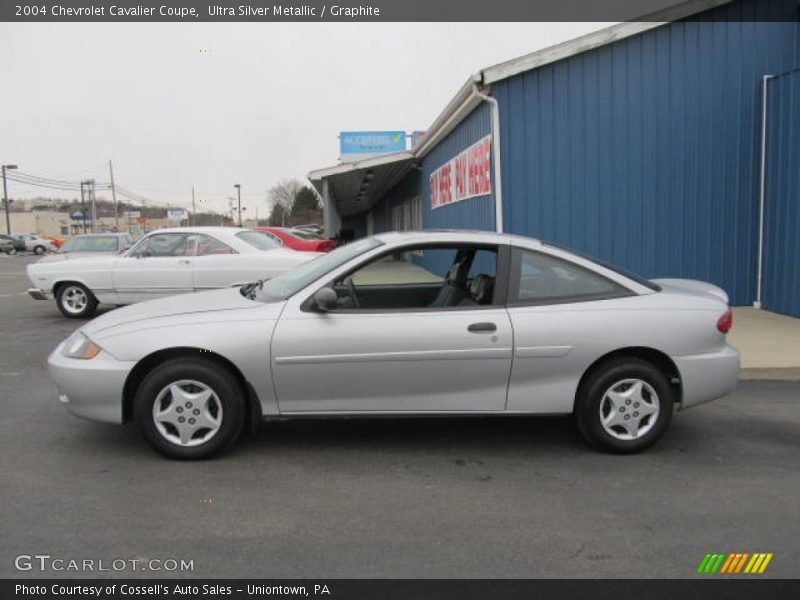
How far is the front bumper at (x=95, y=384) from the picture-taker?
4.18 meters

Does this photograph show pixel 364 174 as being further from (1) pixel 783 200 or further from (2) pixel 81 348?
(2) pixel 81 348

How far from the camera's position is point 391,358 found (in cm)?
422

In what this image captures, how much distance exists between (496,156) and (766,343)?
4593mm

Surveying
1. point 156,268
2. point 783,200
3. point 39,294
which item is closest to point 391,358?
point 156,268

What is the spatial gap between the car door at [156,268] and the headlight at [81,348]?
5.82 m

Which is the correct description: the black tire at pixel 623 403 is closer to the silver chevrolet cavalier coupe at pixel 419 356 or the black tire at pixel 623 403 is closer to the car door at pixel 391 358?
the silver chevrolet cavalier coupe at pixel 419 356

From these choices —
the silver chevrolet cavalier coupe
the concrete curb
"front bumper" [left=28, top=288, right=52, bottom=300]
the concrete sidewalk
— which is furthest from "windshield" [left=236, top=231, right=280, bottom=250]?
the concrete curb

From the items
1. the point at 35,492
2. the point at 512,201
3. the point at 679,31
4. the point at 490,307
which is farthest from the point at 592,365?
the point at 679,31

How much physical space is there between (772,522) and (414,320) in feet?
7.48

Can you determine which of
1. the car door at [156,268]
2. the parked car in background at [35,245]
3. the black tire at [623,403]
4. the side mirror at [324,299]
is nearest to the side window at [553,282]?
the black tire at [623,403]

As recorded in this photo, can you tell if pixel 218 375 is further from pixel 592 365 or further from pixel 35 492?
pixel 592 365

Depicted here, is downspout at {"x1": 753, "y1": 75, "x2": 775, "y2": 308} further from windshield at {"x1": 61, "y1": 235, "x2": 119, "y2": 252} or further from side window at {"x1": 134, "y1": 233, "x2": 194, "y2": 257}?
windshield at {"x1": 61, "y1": 235, "x2": 119, "y2": 252}

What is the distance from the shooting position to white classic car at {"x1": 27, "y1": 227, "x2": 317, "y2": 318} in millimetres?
10055

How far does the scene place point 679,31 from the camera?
31.2 feet
